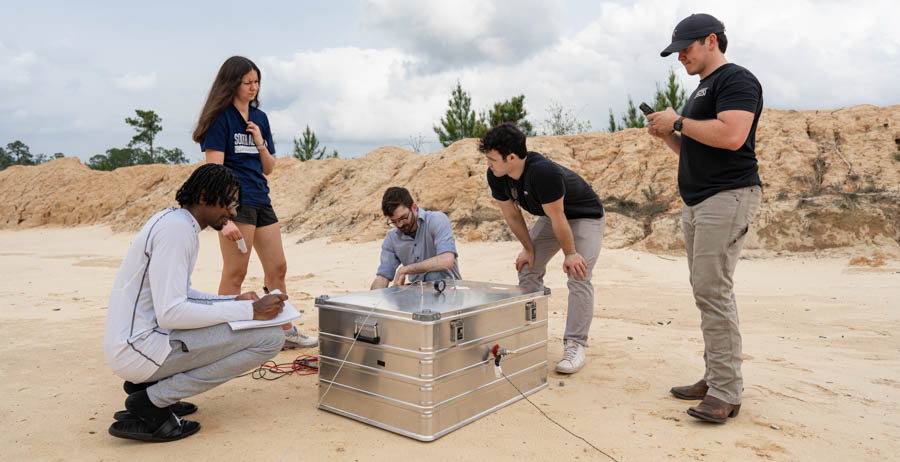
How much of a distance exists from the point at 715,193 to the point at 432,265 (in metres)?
1.81

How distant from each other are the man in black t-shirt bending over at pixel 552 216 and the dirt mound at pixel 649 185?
18.5 feet

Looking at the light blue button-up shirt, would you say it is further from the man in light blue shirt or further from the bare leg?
the bare leg

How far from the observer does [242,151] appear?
365 centimetres

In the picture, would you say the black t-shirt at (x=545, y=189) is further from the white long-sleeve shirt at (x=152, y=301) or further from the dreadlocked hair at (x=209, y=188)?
the white long-sleeve shirt at (x=152, y=301)

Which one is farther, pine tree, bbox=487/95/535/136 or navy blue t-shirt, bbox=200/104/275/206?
pine tree, bbox=487/95/535/136

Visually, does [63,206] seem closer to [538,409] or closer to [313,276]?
[313,276]

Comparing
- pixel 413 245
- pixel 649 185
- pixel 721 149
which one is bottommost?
pixel 413 245

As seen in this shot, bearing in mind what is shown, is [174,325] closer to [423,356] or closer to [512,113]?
[423,356]

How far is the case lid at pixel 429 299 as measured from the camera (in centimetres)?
259

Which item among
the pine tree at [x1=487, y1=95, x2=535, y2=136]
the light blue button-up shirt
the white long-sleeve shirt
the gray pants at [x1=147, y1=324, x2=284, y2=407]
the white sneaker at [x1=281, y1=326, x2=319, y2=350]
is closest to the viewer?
the white long-sleeve shirt

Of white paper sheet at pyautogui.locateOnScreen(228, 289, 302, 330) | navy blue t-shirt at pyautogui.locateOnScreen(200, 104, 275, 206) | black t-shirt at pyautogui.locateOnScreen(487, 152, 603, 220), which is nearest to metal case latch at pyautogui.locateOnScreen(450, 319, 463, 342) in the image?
white paper sheet at pyautogui.locateOnScreen(228, 289, 302, 330)

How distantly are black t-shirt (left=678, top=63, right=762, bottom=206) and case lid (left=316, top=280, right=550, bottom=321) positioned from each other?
41.6 inches

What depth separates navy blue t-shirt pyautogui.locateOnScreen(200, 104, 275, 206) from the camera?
11.5 feet

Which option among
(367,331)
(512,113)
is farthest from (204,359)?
(512,113)
